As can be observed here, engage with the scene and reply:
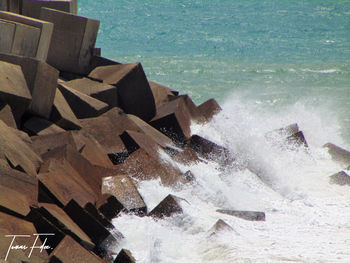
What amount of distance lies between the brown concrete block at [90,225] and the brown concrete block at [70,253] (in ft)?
1.23

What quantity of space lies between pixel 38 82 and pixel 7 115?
73cm

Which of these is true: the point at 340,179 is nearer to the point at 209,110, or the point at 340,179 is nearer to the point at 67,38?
the point at 209,110

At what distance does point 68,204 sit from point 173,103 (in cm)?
349

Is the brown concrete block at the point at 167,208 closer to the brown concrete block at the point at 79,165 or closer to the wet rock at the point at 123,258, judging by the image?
the brown concrete block at the point at 79,165

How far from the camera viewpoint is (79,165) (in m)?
4.82

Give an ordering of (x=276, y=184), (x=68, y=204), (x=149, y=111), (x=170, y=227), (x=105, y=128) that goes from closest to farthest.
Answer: (x=68, y=204)
(x=170, y=227)
(x=105, y=128)
(x=276, y=184)
(x=149, y=111)

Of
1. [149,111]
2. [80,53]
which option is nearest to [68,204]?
[149,111]

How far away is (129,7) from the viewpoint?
33.5m

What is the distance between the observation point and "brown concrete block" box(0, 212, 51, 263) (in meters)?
3.22

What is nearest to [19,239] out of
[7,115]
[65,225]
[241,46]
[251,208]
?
[65,225]

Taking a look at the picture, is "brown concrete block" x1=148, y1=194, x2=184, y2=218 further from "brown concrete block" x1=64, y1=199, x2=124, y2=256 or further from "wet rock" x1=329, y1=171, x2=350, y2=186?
"wet rock" x1=329, y1=171, x2=350, y2=186

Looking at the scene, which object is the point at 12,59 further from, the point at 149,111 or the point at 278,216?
the point at 278,216

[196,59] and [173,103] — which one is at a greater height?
[173,103]

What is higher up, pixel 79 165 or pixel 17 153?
pixel 17 153
